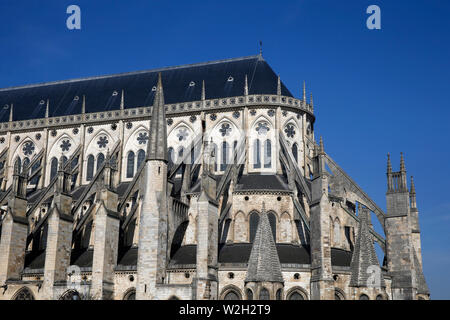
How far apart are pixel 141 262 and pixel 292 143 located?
61.7ft

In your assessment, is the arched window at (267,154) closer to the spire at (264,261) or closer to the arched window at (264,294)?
the spire at (264,261)

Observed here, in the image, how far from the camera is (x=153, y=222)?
37844mm

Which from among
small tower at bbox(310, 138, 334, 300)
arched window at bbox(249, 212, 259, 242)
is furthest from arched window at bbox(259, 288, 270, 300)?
arched window at bbox(249, 212, 259, 242)

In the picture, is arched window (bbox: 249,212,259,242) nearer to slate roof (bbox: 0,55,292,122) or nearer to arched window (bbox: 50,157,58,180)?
slate roof (bbox: 0,55,292,122)

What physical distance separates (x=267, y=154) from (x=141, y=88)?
1519 cm

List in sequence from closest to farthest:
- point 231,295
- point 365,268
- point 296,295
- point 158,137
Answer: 1. point 365,268
2. point 296,295
3. point 231,295
4. point 158,137

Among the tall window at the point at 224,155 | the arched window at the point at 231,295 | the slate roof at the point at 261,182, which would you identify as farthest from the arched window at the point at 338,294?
the tall window at the point at 224,155

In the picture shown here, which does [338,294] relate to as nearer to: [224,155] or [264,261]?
[264,261]

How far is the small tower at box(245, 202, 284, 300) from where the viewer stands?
3541 centimetres

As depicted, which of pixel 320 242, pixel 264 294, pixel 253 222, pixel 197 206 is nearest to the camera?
pixel 264 294

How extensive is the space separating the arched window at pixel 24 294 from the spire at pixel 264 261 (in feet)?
49.7

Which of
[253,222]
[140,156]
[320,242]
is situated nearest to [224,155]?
[140,156]

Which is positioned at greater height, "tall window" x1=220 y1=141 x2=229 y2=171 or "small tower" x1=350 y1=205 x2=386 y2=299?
"tall window" x1=220 y1=141 x2=229 y2=171

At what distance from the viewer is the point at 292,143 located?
50406mm
